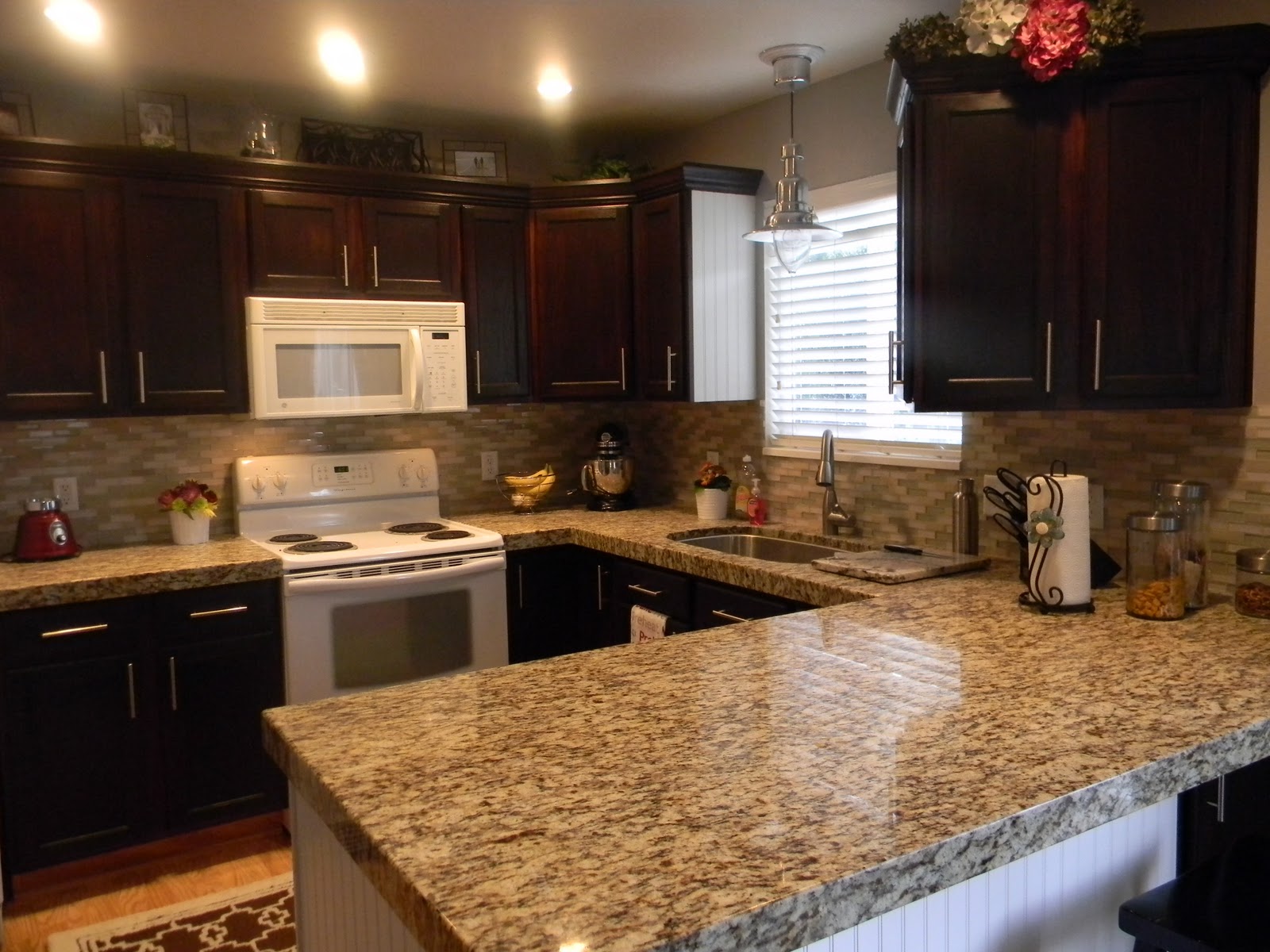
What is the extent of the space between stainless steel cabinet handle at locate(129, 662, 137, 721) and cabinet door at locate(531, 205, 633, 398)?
176 centimetres

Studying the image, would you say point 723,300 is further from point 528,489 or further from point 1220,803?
point 1220,803

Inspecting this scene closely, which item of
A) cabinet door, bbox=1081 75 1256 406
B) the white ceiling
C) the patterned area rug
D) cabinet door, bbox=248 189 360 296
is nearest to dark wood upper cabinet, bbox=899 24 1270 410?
cabinet door, bbox=1081 75 1256 406

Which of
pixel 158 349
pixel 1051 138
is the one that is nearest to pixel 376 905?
pixel 1051 138

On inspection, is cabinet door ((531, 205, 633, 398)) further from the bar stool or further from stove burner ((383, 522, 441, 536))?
the bar stool

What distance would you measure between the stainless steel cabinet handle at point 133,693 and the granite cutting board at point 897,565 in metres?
2.02

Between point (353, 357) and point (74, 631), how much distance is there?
128cm

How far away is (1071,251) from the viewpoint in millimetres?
2420

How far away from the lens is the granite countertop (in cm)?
287

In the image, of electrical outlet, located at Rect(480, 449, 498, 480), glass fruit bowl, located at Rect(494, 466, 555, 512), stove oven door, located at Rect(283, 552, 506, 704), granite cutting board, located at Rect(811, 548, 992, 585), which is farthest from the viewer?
electrical outlet, located at Rect(480, 449, 498, 480)

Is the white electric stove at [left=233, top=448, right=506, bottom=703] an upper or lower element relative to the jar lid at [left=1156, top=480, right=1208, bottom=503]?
lower

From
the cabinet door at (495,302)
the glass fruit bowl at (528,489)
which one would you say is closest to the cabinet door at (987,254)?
the cabinet door at (495,302)

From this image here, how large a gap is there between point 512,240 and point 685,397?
36.6 inches

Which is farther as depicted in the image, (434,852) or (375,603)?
(375,603)

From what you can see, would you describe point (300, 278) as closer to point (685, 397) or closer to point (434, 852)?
point (685, 397)
